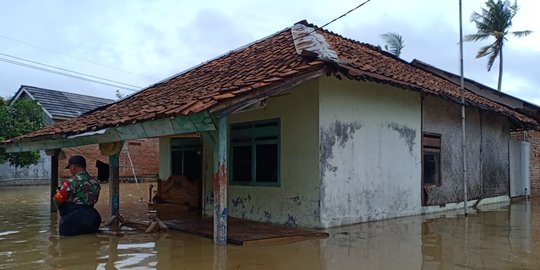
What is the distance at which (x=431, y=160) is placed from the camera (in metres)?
12.1

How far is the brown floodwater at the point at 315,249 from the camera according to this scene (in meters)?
6.20

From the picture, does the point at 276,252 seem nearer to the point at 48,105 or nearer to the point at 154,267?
the point at 154,267

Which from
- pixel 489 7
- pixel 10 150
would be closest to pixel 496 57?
pixel 489 7

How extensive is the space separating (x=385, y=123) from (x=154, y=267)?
6354 millimetres

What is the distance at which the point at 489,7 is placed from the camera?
108ft

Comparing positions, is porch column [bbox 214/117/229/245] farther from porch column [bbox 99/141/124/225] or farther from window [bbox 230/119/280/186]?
porch column [bbox 99/141/124/225]

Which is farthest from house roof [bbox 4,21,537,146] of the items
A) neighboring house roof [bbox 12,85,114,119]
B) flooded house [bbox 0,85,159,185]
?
neighboring house roof [bbox 12,85,114,119]

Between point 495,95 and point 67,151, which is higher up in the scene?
point 495,95

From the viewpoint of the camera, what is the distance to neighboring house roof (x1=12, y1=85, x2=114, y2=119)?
2667 centimetres

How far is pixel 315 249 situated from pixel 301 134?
2825 mm

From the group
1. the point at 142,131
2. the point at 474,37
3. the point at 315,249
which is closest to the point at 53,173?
the point at 142,131

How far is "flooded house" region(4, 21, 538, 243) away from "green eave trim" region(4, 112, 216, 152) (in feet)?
0.07

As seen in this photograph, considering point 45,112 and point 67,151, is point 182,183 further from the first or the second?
point 45,112

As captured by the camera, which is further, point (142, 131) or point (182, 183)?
point (182, 183)
